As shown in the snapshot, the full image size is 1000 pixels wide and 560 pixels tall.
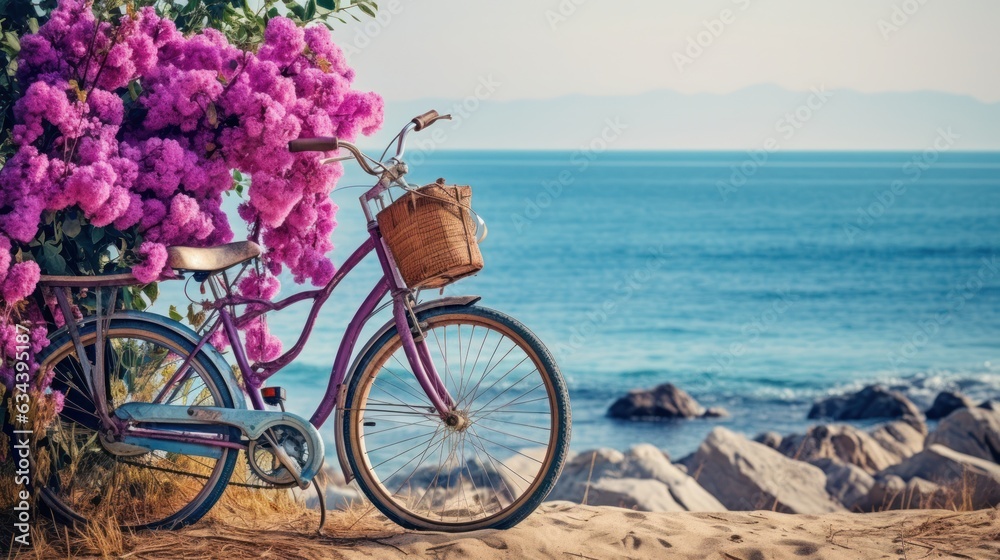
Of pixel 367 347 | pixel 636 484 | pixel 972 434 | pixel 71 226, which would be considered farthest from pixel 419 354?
pixel 972 434

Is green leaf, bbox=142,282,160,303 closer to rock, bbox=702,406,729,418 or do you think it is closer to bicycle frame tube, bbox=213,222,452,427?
bicycle frame tube, bbox=213,222,452,427

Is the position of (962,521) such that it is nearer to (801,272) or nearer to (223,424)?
(223,424)

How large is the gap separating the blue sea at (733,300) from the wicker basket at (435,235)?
43.9 ft

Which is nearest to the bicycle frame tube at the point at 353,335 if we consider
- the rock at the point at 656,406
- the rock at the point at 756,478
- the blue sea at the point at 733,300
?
the rock at the point at 756,478

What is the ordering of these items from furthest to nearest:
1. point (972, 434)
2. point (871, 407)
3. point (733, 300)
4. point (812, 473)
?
point (733, 300) → point (871, 407) → point (972, 434) → point (812, 473)

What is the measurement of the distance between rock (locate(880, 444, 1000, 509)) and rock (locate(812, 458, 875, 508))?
340mm

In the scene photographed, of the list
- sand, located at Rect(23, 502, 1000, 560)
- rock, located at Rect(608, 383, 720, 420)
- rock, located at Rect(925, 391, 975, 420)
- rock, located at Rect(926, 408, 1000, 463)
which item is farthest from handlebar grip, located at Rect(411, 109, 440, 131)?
rock, located at Rect(925, 391, 975, 420)

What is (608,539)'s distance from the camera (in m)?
4.27

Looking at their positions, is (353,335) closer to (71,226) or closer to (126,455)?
(126,455)

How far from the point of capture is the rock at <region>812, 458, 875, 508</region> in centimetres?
1084

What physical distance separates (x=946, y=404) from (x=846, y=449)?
19.8 feet

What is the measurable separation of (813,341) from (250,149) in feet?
89.7

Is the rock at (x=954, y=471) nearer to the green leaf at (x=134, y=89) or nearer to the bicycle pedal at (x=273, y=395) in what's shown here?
the bicycle pedal at (x=273, y=395)

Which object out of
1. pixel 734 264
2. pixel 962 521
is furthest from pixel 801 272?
pixel 962 521
